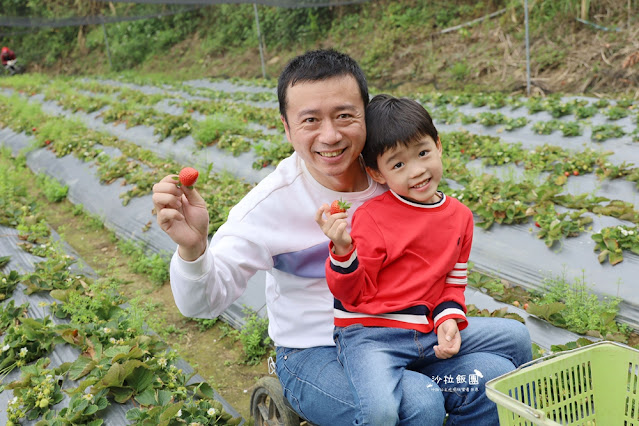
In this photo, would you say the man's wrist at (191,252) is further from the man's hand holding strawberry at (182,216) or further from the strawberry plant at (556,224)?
the strawberry plant at (556,224)

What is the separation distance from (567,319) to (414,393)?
1571 millimetres

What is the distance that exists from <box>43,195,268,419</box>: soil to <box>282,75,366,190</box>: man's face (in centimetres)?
165

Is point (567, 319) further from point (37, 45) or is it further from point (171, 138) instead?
point (37, 45)

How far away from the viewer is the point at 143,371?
233 centimetres

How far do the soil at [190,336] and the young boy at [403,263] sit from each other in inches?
55.3

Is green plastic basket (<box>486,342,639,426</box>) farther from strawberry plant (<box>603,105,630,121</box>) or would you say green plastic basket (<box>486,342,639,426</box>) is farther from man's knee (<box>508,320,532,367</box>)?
strawberry plant (<box>603,105,630,121</box>)

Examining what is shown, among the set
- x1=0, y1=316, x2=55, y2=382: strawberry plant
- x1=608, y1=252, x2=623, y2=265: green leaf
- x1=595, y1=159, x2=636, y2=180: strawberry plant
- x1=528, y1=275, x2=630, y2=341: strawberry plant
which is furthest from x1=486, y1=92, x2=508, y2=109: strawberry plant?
x1=0, y1=316, x2=55, y2=382: strawberry plant

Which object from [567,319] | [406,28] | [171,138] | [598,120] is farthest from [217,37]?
[567,319]

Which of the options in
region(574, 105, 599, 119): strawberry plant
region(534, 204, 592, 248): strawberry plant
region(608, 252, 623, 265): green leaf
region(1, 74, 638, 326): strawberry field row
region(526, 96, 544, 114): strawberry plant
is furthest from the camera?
region(526, 96, 544, 114): strawberry plant

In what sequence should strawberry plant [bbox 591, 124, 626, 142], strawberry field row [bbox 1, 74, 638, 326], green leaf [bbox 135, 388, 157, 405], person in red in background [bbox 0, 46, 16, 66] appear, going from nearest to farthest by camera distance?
1. green leaf [bbox 135, 388, 157, 405]
2. strawberry field row [bbox 1, 74, 638, 326]
3. strawberry plant [bbox 591, 124, 626, 142]
4. person in red in background [bbox 0, 46, 16, 66]

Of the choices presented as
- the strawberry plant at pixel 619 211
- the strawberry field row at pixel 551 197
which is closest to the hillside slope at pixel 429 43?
the strawberry field row at pixel 551 197

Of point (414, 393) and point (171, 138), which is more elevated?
point (414, 393)

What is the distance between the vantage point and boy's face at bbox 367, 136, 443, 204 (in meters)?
1.87

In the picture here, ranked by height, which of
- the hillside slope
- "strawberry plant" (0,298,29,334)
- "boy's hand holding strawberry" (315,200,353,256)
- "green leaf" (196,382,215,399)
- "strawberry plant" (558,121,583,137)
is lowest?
the hillside slope
